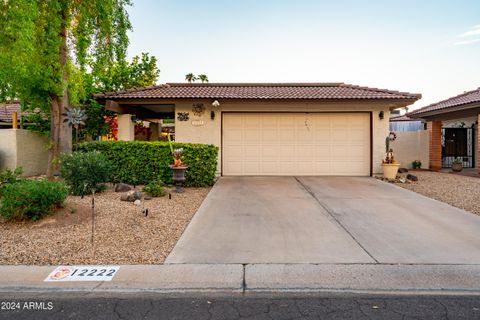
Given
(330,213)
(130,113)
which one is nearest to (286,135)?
(330,213)

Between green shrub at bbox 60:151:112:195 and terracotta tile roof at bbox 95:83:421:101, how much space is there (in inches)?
166

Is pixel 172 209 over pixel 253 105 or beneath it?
beneath

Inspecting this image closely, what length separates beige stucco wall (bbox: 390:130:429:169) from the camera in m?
17.4

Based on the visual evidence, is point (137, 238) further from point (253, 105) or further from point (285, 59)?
point (285, 59)

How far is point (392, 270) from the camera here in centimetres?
423

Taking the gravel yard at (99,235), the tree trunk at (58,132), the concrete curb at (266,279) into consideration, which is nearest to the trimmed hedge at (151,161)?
the tree trunk at (58,132)

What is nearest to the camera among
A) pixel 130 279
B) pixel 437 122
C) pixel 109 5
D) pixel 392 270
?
pixel 130 279

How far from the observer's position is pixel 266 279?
395 centimetres

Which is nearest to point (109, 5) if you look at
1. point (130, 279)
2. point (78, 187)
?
point (78, 187)

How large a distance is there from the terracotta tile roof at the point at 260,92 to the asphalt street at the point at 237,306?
974 centimetres

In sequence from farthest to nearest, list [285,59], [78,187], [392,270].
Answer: [285,59] → [78,187] → [392,270]

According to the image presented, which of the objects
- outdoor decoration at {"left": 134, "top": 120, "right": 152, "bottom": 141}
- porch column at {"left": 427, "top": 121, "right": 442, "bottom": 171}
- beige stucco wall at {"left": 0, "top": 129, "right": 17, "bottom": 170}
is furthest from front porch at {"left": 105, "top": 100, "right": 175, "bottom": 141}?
porch column at {"left": 427, "top": 121, "right": 442, "bottom": 171}

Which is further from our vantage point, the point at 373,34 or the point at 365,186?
the point at 373,34

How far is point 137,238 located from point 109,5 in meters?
8.31
